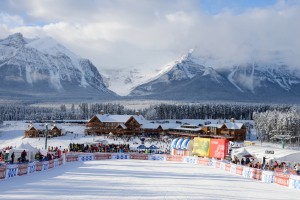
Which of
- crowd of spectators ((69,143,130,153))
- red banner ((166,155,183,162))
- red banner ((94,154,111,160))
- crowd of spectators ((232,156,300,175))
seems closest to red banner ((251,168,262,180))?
crowd of spectators ((232,156,300,175))

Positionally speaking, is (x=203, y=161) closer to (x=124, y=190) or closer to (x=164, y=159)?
(x=164, y=159)

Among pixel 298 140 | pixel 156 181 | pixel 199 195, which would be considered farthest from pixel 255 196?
pixel 298 140

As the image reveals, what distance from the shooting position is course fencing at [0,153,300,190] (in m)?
34.4

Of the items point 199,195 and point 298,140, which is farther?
point 298,140

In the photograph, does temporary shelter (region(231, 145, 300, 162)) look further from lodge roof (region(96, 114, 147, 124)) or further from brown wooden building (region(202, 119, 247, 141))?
lodge roof (region(96, 114, 147, 124))

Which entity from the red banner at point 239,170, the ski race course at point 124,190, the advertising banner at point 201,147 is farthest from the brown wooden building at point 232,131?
the ski race course at point 124,190

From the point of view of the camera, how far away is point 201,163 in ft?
199

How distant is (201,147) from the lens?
64688mm

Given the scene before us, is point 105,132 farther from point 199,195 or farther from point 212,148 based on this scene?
point 199,195

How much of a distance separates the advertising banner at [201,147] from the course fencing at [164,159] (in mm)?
1376

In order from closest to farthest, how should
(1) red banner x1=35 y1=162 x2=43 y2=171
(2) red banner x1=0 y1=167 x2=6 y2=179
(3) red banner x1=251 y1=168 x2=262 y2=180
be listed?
(2) red banner x1=0 y1=167 x2=6 y2=179
(3) red banner x1=251 y1=168 x2=262 y2=180
(1) red banner x1=35 y1=162 x2=43 y2=171

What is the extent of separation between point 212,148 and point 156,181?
29.3 metres

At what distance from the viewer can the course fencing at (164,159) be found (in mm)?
34356

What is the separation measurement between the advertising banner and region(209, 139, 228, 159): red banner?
1.47m
